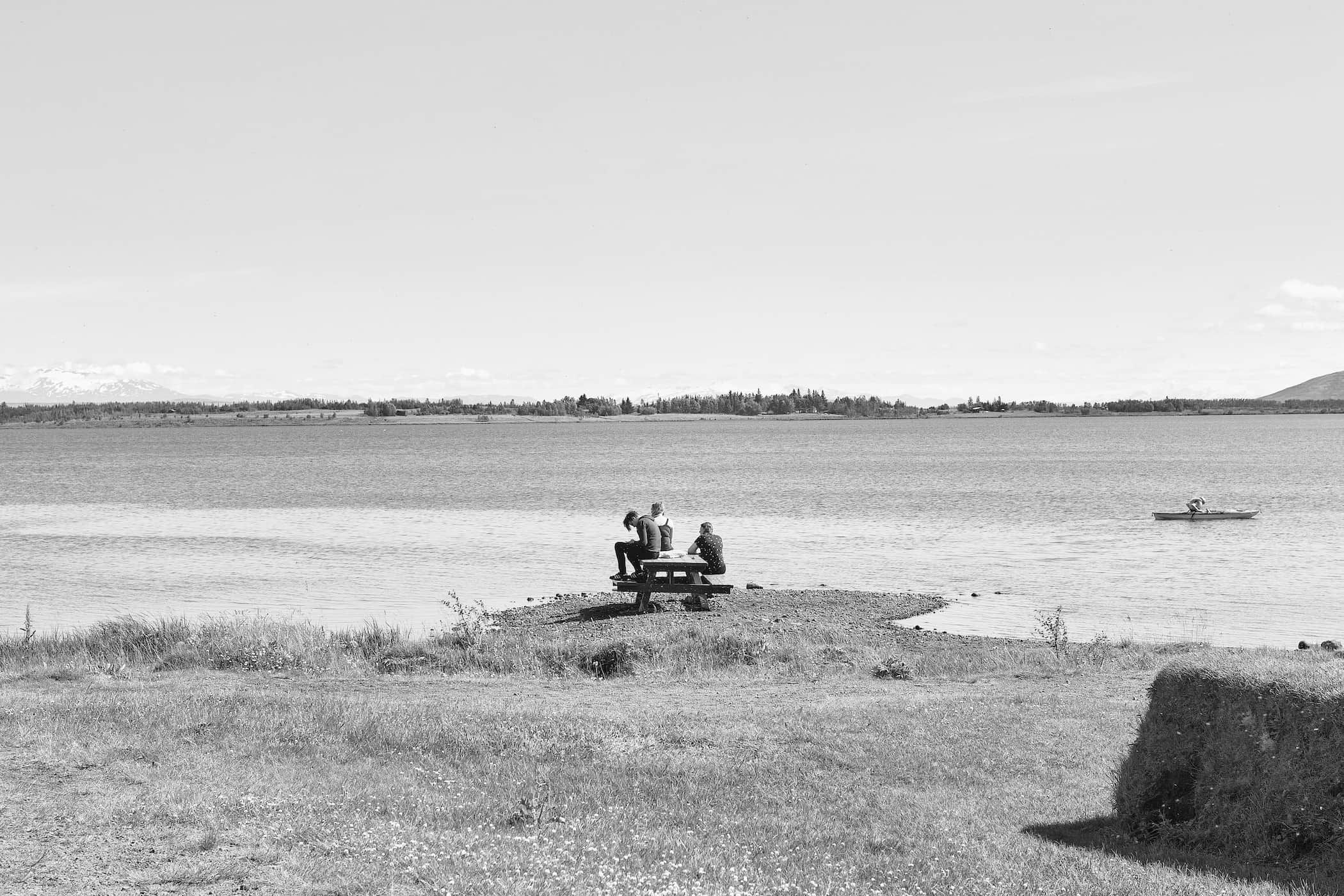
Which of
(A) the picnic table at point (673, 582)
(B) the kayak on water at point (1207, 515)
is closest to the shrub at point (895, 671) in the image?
(A) the picnic table at point (673, 582)

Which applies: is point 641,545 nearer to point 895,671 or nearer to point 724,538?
point 895,671

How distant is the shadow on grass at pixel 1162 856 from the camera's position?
7199 mm

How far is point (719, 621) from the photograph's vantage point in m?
22.9

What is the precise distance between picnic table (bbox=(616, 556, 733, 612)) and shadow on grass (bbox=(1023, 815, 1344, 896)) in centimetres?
1490

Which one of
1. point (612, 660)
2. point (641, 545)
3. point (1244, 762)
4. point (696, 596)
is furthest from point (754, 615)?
point (1244, 762)

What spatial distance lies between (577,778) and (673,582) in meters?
14.1

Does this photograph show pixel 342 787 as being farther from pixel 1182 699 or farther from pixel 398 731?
pixel 1182 699

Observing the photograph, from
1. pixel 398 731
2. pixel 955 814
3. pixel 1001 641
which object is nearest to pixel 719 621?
pixel 1001 641

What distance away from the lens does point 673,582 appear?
24.2 m

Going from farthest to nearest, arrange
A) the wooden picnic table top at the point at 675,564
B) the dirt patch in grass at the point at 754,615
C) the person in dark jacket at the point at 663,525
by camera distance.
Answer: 1. the person in dark jacket at the point at 663,525
2. the wooden picnic table top at the point at 675,564
3. the dirt patch in grass at the point at 754,615

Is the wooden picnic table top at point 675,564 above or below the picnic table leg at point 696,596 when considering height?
above

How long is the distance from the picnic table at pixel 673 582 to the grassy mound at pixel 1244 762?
15212mm

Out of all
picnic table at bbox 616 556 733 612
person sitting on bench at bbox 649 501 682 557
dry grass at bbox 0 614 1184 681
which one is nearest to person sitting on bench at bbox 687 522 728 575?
picnic table at bbox 616 556 733 612

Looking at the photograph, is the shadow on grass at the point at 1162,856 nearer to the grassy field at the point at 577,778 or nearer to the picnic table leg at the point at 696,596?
the grassy field at the point at 577,778
